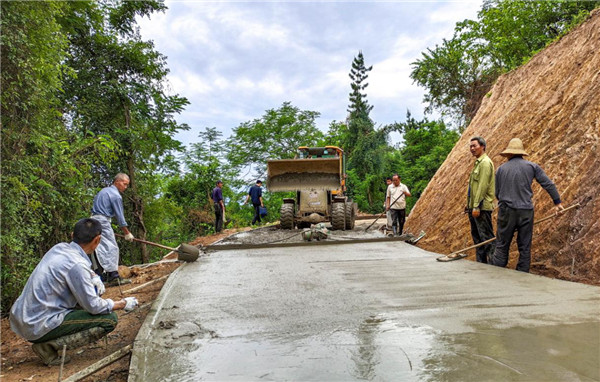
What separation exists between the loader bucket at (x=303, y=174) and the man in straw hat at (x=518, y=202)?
706 centimetres

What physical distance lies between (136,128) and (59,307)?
1033cm

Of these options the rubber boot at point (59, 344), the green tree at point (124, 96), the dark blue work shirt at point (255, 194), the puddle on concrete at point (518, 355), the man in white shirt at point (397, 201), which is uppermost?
the green tree at point (124, 96)

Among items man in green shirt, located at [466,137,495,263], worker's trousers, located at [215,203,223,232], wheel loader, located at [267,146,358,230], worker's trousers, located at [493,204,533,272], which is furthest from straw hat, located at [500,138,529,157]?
worker's trousers, located at [215,203,223,232]

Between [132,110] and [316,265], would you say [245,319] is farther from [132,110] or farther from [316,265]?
[132,110]

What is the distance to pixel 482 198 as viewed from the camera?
18.3 feet

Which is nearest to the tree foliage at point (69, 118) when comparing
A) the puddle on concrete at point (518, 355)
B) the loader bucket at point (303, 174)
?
the loader bucket at point (303, 174)

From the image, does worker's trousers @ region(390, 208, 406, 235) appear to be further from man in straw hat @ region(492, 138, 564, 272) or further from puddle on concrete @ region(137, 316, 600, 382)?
puddle on concrete @ region(137, 316, 600, 382)

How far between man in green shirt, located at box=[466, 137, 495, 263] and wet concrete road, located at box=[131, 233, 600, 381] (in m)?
0.94

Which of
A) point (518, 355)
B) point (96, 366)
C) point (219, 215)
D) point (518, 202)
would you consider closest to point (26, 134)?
point (96, 366)

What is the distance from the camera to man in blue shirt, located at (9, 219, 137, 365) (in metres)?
3.04

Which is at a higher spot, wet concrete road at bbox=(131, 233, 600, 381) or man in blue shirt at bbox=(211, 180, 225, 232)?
man in blue shirt at bbox=(211, 180, 225, 232)

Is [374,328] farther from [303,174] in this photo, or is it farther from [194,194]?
[194,194]

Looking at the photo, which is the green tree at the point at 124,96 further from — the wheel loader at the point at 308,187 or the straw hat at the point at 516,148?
the straw hat at the point at 516,148

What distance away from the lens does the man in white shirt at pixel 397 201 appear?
377 inches
